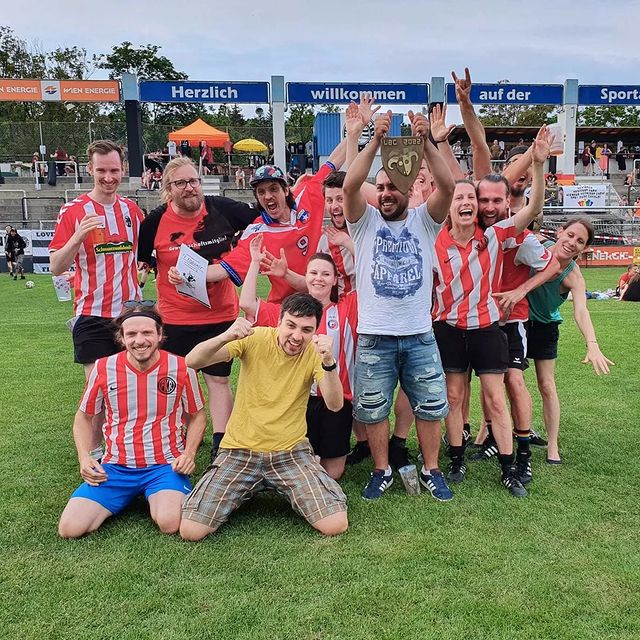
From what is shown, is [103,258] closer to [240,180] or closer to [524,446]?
[524,446]

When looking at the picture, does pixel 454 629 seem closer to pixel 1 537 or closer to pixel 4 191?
pixel 1 537

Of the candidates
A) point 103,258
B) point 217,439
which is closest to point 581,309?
point 217,439

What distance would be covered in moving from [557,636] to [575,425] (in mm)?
2924

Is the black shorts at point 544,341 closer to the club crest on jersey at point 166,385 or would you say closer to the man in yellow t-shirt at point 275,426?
the man in yellow t-shirt at point 275,426

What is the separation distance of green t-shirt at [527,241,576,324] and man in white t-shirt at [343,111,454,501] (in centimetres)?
107

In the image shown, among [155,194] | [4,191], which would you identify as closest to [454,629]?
[155,194]

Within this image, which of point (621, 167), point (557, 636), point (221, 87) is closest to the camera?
point (557, 636)

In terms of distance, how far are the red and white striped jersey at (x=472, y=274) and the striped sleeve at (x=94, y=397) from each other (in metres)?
2.17

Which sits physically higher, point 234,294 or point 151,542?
point 234,294

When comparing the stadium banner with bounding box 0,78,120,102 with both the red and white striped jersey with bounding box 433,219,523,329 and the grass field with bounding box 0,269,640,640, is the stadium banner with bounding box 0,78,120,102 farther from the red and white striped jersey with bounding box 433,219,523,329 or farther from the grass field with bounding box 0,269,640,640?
the red and white striped jersey with bounding box 433,219,523,329

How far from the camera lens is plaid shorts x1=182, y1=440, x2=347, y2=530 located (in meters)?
3.34

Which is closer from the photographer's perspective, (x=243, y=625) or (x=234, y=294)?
(x=243, y=625)

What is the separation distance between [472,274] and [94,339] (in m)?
2.52

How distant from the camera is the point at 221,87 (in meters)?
21.7
